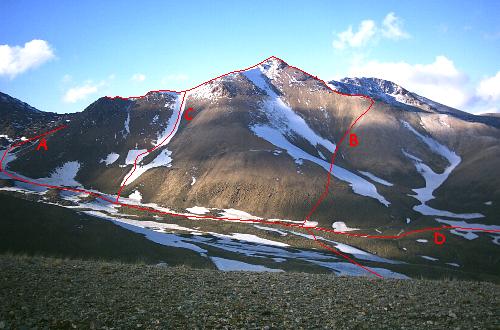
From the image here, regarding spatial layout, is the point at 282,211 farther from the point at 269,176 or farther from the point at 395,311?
the point at 395,311

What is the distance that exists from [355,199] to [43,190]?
125 m

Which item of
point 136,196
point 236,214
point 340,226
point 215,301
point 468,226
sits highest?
point 468,226

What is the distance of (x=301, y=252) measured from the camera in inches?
3765

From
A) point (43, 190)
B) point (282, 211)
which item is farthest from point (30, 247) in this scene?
point (43, 190)

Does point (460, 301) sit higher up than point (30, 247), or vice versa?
point (460, 301)

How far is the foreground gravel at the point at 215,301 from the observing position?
1415 cm

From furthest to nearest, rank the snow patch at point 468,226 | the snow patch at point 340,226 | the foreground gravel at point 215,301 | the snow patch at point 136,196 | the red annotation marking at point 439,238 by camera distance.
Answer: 1. the snow patch at point 136,196
2. the snow patch at point 340,226
3. the snow patch at point 468,226
4. the red annotation marking at point 439,238
5. the foreground gravel at point 215,301

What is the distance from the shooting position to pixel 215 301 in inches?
669

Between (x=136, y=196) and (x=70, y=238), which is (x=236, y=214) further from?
(x=70, y=238)

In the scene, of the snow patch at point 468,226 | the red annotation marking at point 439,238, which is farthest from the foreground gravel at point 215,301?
the snow patch at point 468,226

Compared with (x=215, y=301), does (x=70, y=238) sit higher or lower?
lower

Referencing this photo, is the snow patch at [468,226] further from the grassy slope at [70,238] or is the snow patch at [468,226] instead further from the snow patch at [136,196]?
the snow patch at [136,196]

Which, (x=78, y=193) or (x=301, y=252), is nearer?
(x=301, y=252)

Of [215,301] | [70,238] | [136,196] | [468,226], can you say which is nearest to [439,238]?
[468,226]
